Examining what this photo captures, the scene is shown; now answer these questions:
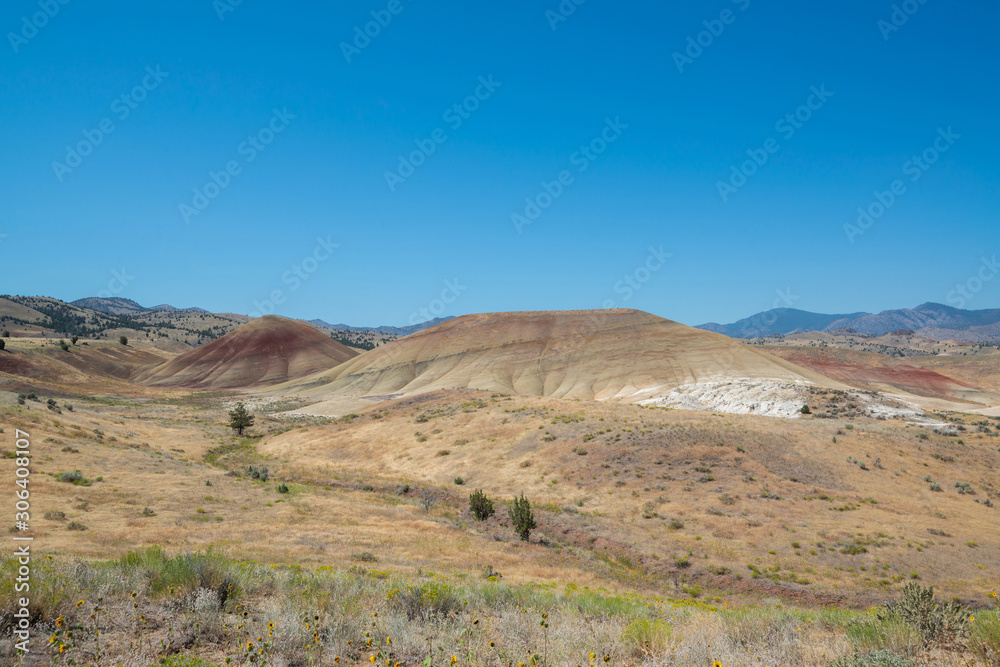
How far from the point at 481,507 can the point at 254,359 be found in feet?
369

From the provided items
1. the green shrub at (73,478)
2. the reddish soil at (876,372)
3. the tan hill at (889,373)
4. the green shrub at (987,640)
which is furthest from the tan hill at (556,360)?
the green shrub at (987,640)

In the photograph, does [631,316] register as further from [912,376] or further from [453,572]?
[453,572]

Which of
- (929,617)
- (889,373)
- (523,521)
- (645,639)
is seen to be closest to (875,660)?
(645,639)

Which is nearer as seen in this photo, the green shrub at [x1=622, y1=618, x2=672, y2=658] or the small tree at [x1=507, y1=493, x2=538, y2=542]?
the green shrub at [x1=622, y1=618, x2=672, y2=658]

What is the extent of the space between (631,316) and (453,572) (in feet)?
288

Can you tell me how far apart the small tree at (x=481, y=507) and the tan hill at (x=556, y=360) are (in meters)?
45.1

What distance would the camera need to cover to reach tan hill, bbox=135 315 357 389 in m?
108

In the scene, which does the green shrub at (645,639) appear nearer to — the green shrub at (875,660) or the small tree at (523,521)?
the green shrub at (875,660)

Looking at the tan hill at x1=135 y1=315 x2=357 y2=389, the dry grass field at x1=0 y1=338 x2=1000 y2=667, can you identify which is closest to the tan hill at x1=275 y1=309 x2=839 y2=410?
the tan hill at x1=135 y1=315 x2=357 y2=389

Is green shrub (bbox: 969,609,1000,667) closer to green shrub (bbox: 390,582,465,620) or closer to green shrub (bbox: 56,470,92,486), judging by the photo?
green shrub (bbox: 390,582,465,620)

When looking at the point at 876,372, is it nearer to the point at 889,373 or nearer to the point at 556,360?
the point at 889,373

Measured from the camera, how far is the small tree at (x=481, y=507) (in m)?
20.8

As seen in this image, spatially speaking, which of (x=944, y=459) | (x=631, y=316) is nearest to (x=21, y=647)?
(x=944, y=459)

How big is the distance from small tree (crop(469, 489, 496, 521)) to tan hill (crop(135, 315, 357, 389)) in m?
101
